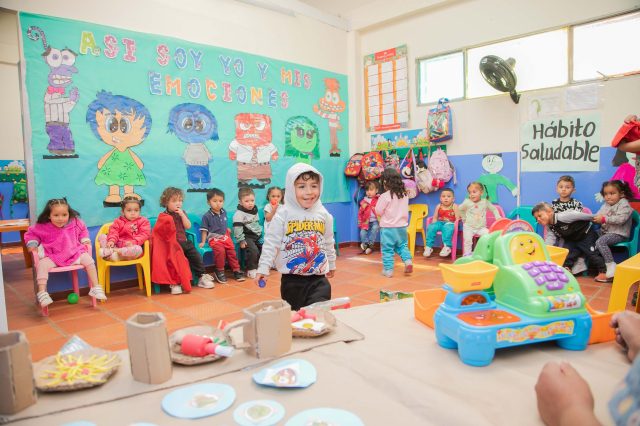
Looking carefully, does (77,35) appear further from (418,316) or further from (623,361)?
(623,361)

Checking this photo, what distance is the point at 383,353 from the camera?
4.68 feet

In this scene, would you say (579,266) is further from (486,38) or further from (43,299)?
(43,299)

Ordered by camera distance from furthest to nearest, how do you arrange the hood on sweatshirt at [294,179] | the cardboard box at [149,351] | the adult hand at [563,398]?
the hood on sweatshirt at [294,179], the cardboard box at [149,351], the adult hand at [563,398]

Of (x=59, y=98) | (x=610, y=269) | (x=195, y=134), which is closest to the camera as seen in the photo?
(x=59, y=98)

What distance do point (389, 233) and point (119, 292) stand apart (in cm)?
300

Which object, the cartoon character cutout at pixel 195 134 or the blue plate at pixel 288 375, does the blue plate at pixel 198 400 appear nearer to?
the blue plate at pixel 288 375

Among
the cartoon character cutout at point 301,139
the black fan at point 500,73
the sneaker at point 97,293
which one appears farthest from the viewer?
the cartoon character cutout at point 301,139

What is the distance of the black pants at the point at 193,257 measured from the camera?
470 cm

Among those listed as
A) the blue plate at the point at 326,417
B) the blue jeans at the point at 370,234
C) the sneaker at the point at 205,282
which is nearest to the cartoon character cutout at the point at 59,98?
the sneaker at the point at 205,282

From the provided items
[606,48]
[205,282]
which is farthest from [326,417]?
[606,48]

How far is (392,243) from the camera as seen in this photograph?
4.84m

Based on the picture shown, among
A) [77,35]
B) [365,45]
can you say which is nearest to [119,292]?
[77,35]

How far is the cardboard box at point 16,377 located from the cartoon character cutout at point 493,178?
211 inches

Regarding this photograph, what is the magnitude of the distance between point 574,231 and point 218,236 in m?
3.95
